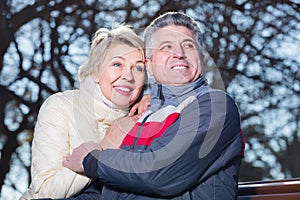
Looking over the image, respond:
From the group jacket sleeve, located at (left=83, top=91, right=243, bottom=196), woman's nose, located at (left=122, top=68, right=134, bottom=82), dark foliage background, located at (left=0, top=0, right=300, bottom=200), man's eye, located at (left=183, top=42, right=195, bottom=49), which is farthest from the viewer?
Answer: dark foliage background, located at (left=0, top=0, right=300, bottom=200)

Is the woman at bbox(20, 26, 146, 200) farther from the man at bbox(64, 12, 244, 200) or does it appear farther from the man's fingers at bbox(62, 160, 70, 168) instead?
the man at bbox(64, 12, 244, 200)

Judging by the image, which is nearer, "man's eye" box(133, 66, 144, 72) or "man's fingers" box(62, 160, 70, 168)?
"man's fingers" box(62, 160, 70, 168)

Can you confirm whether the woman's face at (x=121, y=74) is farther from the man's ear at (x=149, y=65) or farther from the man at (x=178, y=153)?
the man at (x=178, y=153)

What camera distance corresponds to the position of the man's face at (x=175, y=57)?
1996 mm

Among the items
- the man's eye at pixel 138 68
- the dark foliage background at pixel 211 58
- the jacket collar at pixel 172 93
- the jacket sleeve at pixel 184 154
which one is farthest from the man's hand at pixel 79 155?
the dark foliage background at pixel 211 58

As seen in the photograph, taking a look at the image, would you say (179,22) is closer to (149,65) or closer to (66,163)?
(149,65)

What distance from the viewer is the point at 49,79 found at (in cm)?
450

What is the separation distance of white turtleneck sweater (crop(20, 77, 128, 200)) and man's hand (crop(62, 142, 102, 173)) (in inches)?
1.6

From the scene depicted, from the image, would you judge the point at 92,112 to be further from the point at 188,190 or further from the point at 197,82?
the point at 188,190

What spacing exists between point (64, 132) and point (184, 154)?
1.79 feet

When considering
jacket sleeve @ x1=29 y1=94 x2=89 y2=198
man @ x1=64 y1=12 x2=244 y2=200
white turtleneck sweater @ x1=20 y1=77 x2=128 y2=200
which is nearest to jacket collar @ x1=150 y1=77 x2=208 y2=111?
man @ x1=64 y1=12 x2=244 y2=200

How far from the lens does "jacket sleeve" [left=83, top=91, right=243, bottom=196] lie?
174 cm

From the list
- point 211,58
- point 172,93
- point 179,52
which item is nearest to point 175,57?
point 179,52

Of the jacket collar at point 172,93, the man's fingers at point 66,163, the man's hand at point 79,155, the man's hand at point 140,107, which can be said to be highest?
the jacket collar at point 172,93
